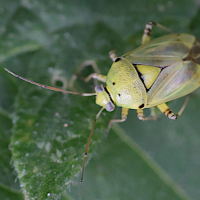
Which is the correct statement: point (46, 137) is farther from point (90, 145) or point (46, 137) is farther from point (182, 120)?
point (182, 120)

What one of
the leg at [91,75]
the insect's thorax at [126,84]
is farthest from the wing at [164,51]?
the leg at [91,75]

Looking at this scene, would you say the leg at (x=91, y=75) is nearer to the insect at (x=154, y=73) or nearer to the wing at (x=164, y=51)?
the insect at (x=154, y=73)

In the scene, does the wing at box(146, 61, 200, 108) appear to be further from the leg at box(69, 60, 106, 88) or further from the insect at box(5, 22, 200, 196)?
the leg at box(69, 60, 106, 88)

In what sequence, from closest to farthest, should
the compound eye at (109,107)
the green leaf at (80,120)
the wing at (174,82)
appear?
the green leaf at (80,120) → the compound eye at (109,107) → the wing at (174,82)

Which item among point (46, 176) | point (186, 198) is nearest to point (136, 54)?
point (46, 176)

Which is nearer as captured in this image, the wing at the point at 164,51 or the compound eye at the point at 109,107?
the compound eye at the point at 109,107

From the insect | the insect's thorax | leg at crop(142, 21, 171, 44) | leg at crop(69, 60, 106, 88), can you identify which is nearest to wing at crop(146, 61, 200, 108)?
the insect
